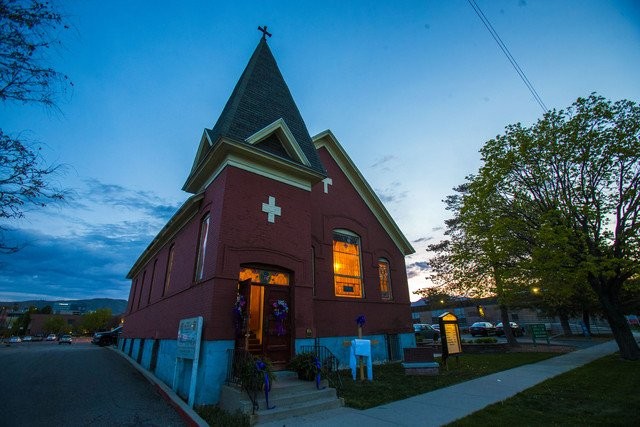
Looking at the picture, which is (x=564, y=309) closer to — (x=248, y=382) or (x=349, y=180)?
(x=349, y=180)

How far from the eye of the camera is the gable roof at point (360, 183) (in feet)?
50.8

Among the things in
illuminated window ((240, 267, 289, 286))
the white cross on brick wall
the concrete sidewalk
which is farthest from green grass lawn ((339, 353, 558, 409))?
the white cross on brick wall

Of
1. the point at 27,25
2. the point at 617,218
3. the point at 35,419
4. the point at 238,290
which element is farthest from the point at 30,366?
the point at 617,218

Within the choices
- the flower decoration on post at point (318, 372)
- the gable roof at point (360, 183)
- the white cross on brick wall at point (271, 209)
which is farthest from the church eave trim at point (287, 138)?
the flower decoration on post at point (318, 372)

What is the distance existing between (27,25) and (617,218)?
1946cm

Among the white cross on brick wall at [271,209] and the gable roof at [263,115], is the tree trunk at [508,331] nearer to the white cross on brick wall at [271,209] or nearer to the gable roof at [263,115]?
the gable roof at [263,115]

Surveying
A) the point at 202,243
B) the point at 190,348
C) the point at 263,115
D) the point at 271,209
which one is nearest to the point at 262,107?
the point at 263,115

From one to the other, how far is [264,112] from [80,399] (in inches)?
413

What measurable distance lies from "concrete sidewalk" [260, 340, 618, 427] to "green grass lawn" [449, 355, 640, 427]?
34 centimetres

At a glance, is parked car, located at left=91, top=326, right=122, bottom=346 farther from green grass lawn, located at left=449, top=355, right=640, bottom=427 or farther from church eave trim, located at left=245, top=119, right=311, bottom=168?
green grass lawn, located at left=449, top=355, right=640, bottom=427

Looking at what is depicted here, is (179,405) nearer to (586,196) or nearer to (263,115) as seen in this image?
(263,115)

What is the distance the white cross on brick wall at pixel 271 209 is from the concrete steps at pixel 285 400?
183 inches

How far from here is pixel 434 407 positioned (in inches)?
266

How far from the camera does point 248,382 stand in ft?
21.3
